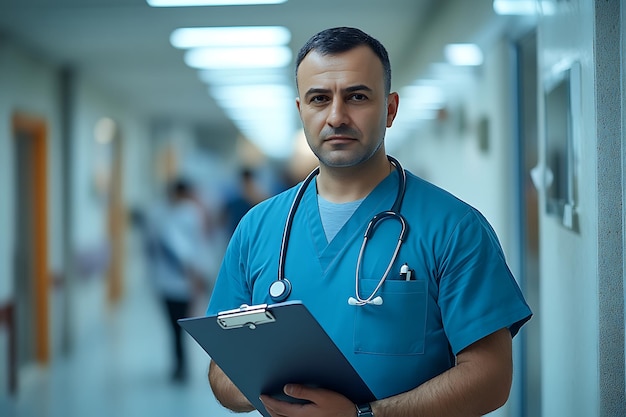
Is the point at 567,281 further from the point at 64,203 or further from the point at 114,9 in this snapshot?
the point at 64,203

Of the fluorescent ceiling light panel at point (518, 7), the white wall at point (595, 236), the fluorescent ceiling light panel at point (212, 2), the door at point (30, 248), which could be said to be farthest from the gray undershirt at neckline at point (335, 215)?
the door at point (30, 248)

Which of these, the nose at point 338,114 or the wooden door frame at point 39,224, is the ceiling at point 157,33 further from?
the nose at point 338,114

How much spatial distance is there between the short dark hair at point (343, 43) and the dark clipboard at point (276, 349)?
1.42 ft

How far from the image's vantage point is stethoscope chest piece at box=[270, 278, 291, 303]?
4.24ft

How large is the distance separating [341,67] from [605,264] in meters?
0.60

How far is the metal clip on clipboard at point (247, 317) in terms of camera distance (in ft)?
3.58

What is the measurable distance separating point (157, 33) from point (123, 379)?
148 cm

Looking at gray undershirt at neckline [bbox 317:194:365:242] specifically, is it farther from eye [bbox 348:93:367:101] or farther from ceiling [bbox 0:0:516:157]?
ceiling [bbox 0:0:516:157]

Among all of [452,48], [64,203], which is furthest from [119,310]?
[452,48]

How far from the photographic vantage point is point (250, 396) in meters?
1.29

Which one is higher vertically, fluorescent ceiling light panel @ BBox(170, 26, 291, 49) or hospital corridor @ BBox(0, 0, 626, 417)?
fluorescent ceiling light panel @ BBox(170, 26, 291, 49)

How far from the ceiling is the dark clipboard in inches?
53.5

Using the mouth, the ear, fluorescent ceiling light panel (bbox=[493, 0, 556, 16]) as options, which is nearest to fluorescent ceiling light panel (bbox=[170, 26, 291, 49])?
fluorescent ceiling light panel (bbox=[493, 0, 556, 16])

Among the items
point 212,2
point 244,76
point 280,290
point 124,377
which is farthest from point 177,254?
point 280,290
